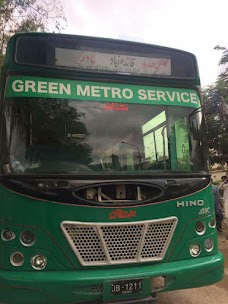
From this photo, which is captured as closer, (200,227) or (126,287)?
(126,287)

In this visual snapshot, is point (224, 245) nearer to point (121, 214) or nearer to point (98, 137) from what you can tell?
point (121, 214)

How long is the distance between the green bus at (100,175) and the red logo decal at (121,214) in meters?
0.01

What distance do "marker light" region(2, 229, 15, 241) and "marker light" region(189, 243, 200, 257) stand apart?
6.34ft

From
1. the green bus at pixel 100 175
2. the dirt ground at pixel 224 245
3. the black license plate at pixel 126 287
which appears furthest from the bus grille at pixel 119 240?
the dirt ground at pixel 224 245

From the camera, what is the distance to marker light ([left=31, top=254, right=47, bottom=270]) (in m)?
3.34

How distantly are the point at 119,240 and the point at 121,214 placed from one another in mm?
276

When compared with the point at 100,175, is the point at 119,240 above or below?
below

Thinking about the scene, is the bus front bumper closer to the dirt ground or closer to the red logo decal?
the red logo decal

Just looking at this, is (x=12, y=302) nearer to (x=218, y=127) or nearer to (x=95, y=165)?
(x=95, y=165)

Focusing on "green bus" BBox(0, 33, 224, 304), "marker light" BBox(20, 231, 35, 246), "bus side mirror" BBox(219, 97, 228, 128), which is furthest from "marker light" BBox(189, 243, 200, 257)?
"bus side mirror" BBox(219, 97, 228, 128)

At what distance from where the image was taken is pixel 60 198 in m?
3.39

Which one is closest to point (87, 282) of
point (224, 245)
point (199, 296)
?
point (199, 296)

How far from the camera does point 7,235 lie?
336 centimetres

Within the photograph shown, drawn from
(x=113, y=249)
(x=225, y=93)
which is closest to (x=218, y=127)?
(x=225, y=93)
